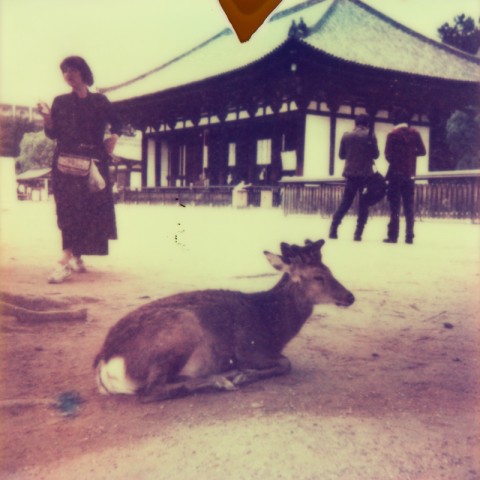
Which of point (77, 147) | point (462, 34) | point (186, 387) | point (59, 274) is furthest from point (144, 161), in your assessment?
point (462, 34)

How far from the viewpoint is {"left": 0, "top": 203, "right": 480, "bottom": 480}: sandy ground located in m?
0.79

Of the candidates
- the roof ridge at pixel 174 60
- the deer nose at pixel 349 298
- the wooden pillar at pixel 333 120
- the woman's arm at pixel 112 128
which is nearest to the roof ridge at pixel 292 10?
the roof ridge at pixel 174 60

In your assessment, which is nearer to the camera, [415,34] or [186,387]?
[186,387]

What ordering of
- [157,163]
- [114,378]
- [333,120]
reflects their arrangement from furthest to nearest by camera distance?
[333,120] < [157,163] < [114,378]

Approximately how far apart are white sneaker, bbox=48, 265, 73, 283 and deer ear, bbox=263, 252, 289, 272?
0.41 metres

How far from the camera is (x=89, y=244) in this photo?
1055 mm

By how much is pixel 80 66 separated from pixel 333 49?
37.7 inches

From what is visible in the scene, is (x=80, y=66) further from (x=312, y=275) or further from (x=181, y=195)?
(x=312, y=275)

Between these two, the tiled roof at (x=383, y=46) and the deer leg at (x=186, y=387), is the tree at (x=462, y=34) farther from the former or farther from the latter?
the deer leg at (x=186, y=387)

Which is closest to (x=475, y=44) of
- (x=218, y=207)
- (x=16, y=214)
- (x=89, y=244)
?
(x=218, y=207)

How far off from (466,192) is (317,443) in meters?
1.07

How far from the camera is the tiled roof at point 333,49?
47.9 inches

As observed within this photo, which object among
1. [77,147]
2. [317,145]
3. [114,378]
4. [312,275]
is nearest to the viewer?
[114,378]

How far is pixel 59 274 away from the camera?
3.36ft
